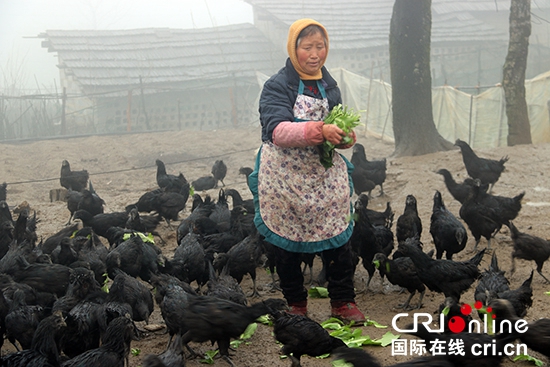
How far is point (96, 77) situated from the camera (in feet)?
92.8

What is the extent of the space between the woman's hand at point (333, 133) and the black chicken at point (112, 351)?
7.24 ft

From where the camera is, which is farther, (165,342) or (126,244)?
(126,244)

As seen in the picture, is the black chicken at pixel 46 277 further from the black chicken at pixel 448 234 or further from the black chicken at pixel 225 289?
the black chicken at pixel 448 234

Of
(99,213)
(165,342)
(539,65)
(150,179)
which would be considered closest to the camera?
(165,342)

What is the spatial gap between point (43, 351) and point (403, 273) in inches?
149

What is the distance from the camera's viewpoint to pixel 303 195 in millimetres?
5281

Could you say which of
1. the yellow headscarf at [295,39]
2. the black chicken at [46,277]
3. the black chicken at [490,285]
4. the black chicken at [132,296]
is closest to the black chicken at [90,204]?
the black chicken at [46,277]

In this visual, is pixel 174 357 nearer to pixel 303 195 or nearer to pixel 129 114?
pixel 303 195

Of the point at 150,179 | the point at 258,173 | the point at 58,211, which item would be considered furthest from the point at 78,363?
the point at 150,179

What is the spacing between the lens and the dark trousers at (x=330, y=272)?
18.1 feet

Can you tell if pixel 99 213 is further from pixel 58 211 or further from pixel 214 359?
pixel 214 359

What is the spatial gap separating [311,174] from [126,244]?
327 centimetres

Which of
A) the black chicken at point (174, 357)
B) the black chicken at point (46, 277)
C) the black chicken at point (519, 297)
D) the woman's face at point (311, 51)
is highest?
the woman's face at point (311, 51)

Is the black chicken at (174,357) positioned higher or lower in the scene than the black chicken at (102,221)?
lower
